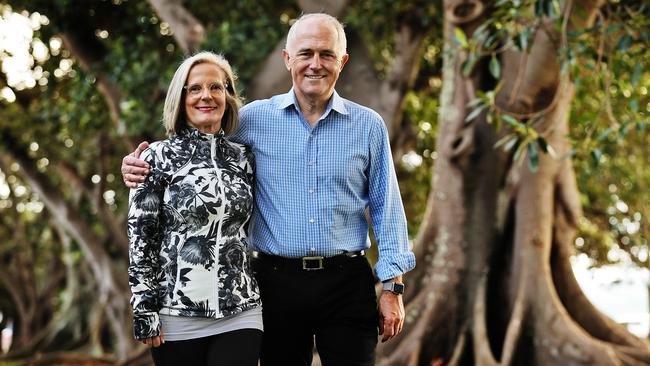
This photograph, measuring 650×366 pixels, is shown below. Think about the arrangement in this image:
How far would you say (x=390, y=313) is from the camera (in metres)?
3.91

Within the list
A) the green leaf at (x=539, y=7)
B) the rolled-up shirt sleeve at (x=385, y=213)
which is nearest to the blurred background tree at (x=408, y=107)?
the green leaf at (x=539, y=7)

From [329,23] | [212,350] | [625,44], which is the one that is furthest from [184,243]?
[625,44]

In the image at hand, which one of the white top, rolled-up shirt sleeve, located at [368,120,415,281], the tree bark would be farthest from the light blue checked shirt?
the tree bark

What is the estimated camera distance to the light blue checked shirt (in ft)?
12.9

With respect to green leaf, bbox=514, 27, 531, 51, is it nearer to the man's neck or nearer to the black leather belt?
the man's neck

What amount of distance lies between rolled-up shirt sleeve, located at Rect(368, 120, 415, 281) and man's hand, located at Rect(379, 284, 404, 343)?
9 cm

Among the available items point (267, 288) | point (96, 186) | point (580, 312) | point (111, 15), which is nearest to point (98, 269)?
point (96, 186)

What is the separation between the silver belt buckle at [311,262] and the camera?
3.92 m

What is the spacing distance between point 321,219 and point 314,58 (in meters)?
0.71

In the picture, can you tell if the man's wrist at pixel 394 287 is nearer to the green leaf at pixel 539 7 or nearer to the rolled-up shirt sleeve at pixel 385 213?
the rolled-up shirt sleeve at pixel 385 213

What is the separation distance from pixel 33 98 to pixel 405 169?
5.66 m

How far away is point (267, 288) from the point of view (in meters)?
3.93

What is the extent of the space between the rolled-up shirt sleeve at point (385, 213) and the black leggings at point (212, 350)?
0.68m

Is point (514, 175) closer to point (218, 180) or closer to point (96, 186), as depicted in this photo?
point (218, 180)
